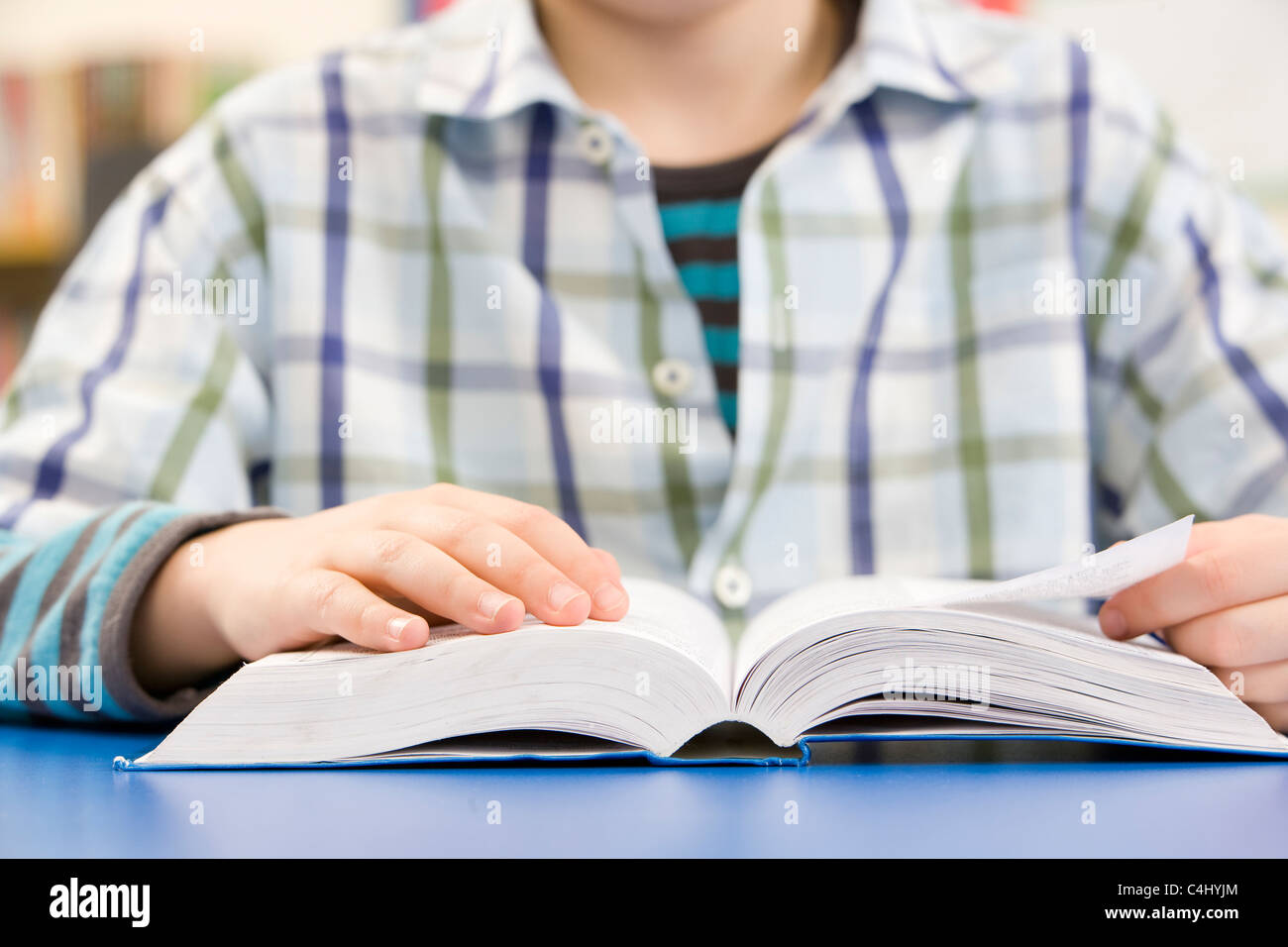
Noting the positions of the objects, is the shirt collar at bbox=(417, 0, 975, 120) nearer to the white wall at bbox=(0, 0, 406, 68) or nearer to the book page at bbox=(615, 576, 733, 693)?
the book page at bbox=(615, 576, 733, 693)

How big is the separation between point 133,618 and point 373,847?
0.28 meters

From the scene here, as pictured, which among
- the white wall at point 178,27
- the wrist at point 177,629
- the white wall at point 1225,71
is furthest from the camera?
the white wall at point 178,27

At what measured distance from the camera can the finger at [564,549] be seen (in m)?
0.43

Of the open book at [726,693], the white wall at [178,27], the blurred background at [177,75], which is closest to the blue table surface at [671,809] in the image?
the open book at [726,693]

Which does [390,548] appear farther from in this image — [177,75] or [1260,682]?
[177,75]

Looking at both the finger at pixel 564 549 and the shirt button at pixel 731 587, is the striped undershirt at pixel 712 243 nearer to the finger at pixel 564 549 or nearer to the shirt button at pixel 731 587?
the shirt button at pixel 731 587

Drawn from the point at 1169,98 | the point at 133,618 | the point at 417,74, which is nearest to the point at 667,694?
the point at 133,618

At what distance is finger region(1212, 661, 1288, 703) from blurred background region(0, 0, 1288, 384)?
4.63 ft

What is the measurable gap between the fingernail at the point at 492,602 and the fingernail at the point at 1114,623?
28cm

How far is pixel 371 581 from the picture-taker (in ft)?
1.49

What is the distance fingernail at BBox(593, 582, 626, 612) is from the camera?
43 centimetres

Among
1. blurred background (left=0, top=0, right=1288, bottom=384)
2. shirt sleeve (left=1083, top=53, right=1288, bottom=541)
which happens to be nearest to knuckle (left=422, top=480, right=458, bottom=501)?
shirt sleeve (left=1083, top=53, right=1288, bottom=541)

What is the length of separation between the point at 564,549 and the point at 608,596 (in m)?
0.03

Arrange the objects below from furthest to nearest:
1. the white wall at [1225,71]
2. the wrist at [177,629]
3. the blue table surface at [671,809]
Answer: the white wall at [1225,71], the wrist at [177,629], the blue table surface at [671,809]
